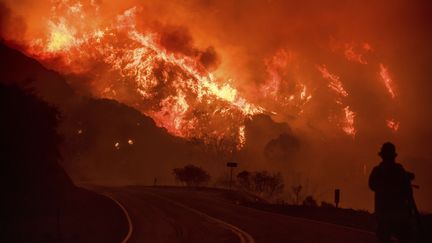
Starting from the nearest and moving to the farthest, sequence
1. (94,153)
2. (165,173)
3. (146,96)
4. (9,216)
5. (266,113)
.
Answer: (9,216) → (94,153) → (165,173) → (146,96) → (266,113)

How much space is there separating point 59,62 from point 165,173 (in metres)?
46.5

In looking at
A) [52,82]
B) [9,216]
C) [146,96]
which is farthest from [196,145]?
[9,216]

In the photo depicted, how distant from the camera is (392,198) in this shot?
7.96 m

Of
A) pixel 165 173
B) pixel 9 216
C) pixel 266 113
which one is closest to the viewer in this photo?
pixel 9 216

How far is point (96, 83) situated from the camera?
131 m

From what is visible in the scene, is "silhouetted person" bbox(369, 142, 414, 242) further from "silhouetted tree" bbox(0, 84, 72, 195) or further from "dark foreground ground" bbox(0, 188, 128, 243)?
"silhouetted tree" bbox(0, 84, 72, 195)

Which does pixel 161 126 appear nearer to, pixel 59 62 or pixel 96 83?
pixel 96 83

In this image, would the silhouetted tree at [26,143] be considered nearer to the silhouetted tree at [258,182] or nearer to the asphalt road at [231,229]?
the asphalt road at [231,229]

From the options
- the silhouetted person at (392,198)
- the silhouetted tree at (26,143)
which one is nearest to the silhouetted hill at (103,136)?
the silhouetted tree at (26,143)

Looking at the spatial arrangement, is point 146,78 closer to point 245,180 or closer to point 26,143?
point 245,180

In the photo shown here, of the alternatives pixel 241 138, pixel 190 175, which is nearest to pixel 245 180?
pixel 190 175

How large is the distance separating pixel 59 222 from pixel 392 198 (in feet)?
46.9

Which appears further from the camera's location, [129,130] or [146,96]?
[146,96]

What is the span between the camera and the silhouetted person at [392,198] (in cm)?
787
